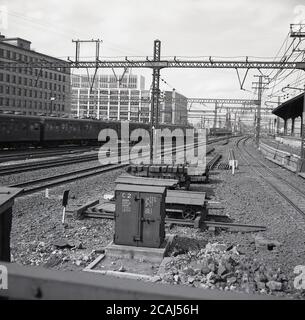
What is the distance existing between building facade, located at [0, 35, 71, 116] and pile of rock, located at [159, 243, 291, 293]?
81058 mm

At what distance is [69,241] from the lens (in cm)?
859

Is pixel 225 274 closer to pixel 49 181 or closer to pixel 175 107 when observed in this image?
pixel 49 181

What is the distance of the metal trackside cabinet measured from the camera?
796 centimetres

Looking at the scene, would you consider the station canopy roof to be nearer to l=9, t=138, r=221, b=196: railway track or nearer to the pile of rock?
l=9, t=138, r=221, b=196: railway track

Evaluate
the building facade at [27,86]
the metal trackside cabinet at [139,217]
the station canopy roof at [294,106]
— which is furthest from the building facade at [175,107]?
the metal trackside cabinet at [139,217]

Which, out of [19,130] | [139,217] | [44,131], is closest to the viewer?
[139,217]

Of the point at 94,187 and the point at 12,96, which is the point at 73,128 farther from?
the point at 12,96

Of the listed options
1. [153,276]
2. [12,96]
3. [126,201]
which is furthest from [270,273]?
[12,96]

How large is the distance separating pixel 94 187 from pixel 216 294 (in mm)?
14642

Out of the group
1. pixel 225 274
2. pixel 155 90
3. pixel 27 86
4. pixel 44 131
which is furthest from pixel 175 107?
pixel 225 274

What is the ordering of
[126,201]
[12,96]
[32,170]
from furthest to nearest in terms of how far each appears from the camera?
[12,96] → [32,170] → [126,201]

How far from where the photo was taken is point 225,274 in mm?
6410

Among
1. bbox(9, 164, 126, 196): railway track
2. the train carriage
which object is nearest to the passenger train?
the train carriage

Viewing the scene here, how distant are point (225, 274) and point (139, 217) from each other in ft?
7.44
